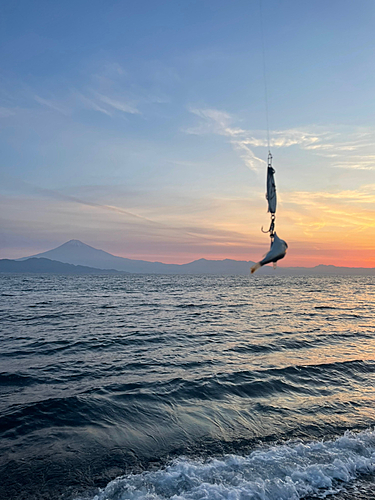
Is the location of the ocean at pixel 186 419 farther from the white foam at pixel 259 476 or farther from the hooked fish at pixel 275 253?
the hooked fish at pixel 275 253

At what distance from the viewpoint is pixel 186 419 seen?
9992mm

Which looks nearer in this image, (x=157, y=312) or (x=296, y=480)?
(x=296, y=480)

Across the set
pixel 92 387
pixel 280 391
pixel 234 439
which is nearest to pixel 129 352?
pixel 92 387

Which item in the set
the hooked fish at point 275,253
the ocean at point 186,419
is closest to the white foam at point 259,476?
the ocean at point 186,419

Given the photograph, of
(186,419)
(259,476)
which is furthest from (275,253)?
(186,419)

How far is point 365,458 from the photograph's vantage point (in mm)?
7758

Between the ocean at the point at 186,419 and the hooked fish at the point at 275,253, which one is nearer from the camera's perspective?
the hooked fish at the point at 275,253

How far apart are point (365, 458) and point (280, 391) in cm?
464

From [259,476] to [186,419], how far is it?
11.1 feet

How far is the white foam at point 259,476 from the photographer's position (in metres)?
6.52

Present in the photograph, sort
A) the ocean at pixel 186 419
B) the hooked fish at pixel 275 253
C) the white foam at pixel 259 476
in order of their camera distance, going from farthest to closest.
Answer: the ocean at pixel 186 419 → the white foam at pixel 259 476 → the hooked fish at pixel 275 253

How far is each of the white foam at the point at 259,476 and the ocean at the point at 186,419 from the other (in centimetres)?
3

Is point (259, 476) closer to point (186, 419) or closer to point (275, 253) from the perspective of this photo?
point (186, 419)

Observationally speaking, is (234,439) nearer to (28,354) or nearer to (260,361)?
(260,361)
